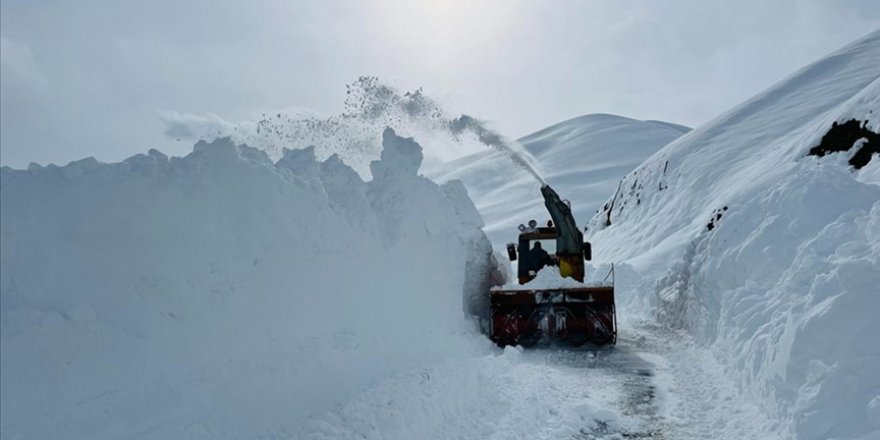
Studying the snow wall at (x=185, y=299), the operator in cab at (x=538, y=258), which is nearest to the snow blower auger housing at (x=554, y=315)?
the operator in cab at (x=538, y=258)

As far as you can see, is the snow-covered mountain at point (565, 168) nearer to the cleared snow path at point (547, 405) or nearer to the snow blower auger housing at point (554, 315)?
the snow blower auger housing at point (554, 315)

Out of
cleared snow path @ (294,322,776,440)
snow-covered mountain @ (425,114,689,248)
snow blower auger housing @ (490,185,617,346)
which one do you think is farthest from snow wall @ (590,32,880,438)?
snow-covered mountain @ (425,114,689,248)

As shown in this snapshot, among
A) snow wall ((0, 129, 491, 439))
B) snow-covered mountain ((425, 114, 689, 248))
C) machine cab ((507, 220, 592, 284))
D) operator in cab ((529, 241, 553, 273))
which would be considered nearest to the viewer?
snow wall ((0, 129, 491, 439))

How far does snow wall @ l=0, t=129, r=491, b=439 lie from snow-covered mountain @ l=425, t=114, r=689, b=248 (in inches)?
2108

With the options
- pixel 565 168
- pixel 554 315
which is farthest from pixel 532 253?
pixel 565 168

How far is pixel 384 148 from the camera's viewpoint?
11.3 meters

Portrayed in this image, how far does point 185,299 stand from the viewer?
5648mm

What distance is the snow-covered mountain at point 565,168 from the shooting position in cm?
7181

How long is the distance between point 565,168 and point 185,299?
84528 millimetres

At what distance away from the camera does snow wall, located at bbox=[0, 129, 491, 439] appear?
4.64 m

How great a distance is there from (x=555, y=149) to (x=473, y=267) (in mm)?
87851

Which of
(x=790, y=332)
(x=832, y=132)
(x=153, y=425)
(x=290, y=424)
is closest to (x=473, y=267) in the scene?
(x=790, y=332)

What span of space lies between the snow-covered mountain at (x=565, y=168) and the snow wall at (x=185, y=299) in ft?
176

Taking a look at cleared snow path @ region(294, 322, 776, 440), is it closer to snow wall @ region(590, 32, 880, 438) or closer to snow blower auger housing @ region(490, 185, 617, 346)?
snow wall @ region(590, 32, 880, 438)
